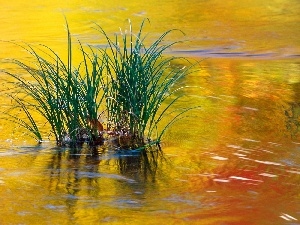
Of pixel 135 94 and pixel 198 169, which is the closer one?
pixel 198 169

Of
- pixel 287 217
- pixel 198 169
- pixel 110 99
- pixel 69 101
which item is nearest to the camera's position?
pixel 287 217

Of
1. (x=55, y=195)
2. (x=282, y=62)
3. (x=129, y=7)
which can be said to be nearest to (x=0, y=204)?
(x=55, y=195)

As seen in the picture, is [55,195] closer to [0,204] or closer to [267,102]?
[0,204]

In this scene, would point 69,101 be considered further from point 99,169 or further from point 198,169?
point 198,169

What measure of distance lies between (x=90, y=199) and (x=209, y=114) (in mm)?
2155

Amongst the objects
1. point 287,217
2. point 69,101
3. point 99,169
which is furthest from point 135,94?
point 287,217

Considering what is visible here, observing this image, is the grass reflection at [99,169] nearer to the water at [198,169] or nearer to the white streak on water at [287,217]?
the water at [198,169]

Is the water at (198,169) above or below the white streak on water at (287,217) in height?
above

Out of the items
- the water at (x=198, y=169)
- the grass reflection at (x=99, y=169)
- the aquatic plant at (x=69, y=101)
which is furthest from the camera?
the aquatic plant at (x=69, y=101)

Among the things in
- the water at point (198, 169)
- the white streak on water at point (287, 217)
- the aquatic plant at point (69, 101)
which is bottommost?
the white streak on water at point (287, 217)

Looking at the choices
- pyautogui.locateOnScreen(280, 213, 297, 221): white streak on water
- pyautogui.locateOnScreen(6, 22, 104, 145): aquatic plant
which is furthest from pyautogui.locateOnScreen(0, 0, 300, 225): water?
pyautogui.locateOnScreen(6, 22, 104, 145): aquatic plant

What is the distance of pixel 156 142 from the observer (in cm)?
541

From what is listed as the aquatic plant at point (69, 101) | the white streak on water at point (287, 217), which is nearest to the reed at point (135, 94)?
the aquatic plant at point (69, 101)

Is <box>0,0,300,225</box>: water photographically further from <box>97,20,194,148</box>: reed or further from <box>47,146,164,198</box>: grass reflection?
<box>97,20,194,148</box>: reed
